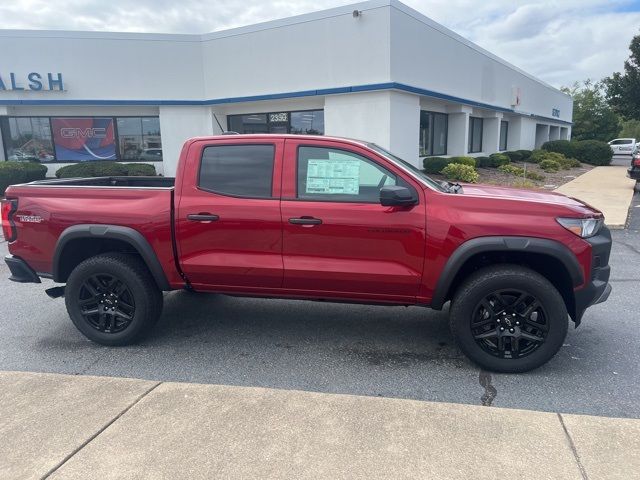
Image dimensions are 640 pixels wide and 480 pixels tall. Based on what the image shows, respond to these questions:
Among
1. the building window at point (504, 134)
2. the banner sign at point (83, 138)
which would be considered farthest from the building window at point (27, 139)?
the building window at point (504, 134)

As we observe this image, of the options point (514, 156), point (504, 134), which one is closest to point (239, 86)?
point (514, 156)

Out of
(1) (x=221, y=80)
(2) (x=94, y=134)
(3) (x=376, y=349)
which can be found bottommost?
(3) (x=376, y=349)

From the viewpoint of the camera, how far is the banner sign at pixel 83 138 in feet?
61.2

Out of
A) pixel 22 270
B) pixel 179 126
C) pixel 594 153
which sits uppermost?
pixel 179 126

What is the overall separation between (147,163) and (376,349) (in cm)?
1672

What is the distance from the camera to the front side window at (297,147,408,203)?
151 inches

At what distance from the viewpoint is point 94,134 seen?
18828 mm

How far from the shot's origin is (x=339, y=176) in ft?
12.8

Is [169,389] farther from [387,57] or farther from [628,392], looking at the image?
[387,57]

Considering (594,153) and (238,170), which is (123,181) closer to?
(238,170)

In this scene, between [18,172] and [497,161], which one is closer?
[18,172]

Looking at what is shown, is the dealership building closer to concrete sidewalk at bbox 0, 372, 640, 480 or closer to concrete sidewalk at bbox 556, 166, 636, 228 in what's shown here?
concrete sidewalk at bbox 556, 166, 636, 228

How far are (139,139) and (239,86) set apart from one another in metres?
4.78

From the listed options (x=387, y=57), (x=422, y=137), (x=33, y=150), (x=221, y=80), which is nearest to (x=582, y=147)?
(x=422, y=137)
